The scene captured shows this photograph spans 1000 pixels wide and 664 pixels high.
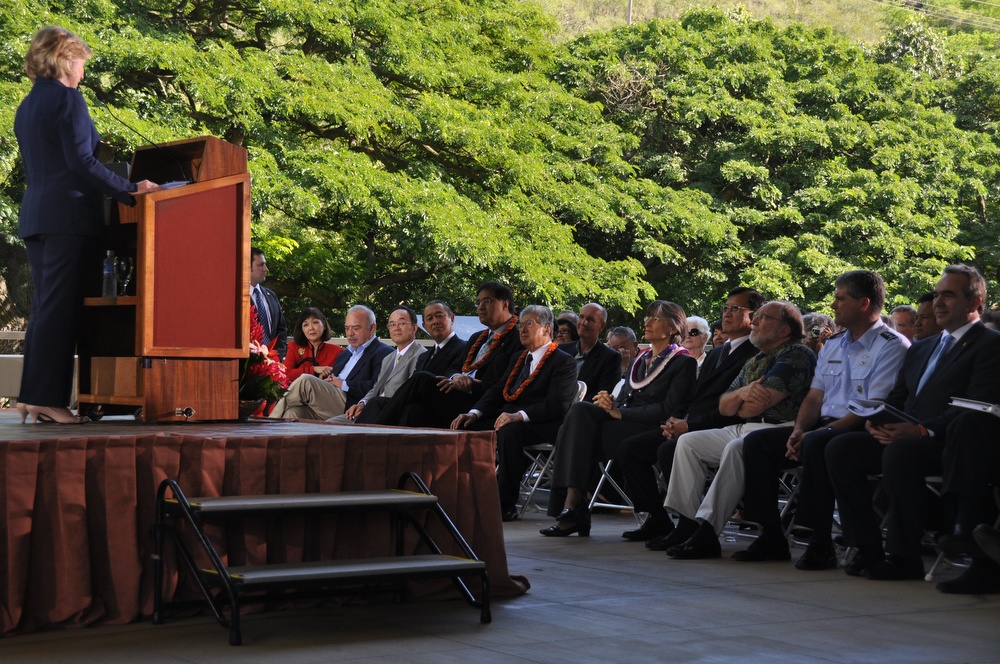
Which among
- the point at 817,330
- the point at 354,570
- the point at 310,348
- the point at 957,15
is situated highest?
the point at 957,15

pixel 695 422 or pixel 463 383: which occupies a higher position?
pixel 463 383

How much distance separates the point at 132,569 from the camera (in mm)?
4406

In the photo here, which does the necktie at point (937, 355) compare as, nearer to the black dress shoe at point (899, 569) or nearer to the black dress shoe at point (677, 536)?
the black dress shoe at point (899, 569)

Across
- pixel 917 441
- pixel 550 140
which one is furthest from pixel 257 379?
pixel 550 140

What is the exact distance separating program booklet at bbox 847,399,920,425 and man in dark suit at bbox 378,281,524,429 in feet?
9.87

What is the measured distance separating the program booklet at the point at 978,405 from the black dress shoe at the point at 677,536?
1.90 metres

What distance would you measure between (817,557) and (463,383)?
3.12 metres

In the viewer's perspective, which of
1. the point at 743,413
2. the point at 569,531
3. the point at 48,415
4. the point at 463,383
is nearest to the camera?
the point at 48,415

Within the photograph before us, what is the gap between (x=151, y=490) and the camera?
4.43 m

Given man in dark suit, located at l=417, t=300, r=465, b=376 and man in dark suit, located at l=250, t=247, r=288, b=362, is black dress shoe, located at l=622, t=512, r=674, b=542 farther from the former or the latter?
man in dark suit, located at l=250, t=247, r=288, b=362

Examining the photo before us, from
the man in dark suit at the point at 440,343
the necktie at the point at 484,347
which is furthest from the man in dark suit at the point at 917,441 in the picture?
the man in dark suit at the point at 440,343

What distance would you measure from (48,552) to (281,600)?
2.98 ft

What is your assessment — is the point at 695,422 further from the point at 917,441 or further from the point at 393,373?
the point at 393,373

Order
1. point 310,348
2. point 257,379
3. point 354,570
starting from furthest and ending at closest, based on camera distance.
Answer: point 310,348 → point 257,379 → point 354,570
